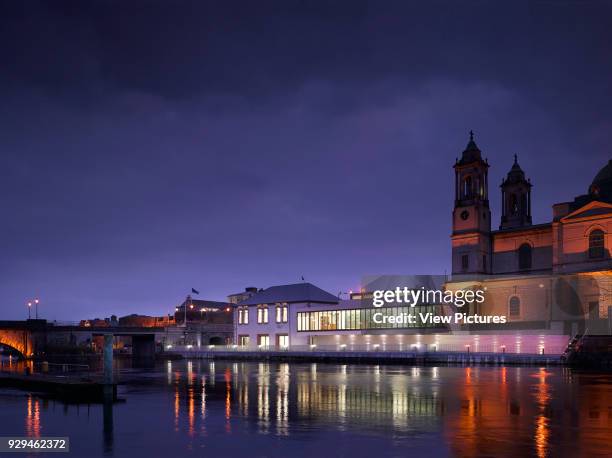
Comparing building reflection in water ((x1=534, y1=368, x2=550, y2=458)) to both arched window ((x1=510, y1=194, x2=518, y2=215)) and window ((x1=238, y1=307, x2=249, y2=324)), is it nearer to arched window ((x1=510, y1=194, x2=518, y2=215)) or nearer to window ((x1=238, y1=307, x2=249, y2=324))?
arched window ((x1=510, y1=194, x2=518, y2=215))

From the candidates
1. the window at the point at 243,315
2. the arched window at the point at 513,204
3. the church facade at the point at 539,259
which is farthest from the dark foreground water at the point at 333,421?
the window at the point at 243,315

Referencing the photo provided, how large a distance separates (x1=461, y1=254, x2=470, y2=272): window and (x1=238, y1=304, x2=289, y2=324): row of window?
33704mm

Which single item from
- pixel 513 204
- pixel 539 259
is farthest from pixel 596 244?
pixel 513 204

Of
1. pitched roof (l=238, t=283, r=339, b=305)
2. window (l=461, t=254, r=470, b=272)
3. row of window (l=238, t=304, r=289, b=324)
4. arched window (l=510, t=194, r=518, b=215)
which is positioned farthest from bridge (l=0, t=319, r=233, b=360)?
arched window (l=510, t=194, r=518, b=215)

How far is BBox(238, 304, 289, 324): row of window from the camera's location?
115562 millimetres

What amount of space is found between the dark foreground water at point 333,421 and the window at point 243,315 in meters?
78.5

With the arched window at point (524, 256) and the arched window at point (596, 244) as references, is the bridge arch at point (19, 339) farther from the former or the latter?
the arched window at point (596, 244)

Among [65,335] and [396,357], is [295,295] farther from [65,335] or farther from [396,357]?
[65,335]

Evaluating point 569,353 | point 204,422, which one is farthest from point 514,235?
point 204,422

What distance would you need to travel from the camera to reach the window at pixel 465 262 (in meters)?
96.7

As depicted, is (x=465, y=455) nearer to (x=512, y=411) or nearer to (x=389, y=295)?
(x=512, y=411)

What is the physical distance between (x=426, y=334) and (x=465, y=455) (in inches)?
3113

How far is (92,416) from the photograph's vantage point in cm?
3055

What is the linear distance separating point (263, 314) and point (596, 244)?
6046cm
